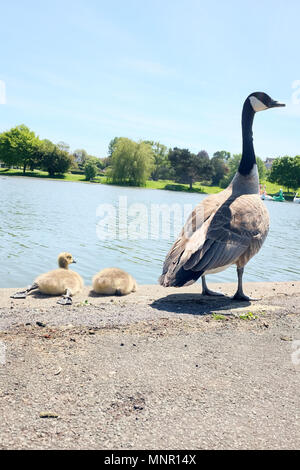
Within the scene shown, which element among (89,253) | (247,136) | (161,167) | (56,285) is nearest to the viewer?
(56,285)

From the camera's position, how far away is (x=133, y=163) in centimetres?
8212

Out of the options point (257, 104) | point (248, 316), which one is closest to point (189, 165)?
point (257, 104)

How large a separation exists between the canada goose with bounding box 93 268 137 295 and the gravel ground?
140cm

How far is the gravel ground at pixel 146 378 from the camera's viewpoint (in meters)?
3.05

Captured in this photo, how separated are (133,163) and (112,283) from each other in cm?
7590

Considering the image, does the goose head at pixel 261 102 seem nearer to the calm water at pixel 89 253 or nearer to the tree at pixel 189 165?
the calm water at pixel 89 253

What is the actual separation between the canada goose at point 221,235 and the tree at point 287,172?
9208 cm

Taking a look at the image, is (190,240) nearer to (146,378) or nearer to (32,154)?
(146,378)

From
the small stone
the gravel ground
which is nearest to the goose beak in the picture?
the gravel ground

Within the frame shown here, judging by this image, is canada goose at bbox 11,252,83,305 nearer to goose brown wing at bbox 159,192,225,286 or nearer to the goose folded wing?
goose brown wing at bbox 159,192,225,286

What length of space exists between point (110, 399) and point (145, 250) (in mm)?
11968

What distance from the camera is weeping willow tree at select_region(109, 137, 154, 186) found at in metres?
82.3

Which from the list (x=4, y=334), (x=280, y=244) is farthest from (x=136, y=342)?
(x=280, y=244)

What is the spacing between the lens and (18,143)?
102 m
